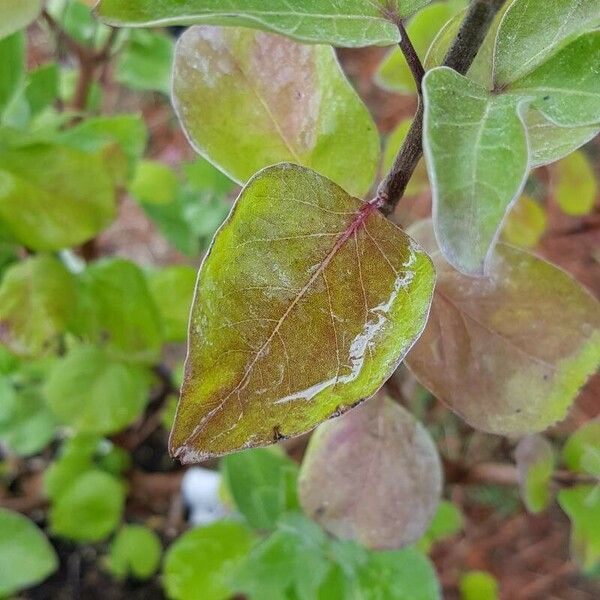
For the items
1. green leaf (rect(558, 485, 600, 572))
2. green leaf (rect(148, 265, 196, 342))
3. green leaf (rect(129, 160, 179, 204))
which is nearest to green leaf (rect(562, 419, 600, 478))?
green leaf (rect(558, 485, 600, 572))

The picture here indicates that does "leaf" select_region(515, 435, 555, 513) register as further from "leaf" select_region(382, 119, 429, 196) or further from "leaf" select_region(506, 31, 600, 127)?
"leaf" select_region(506, 31, 600, 127)

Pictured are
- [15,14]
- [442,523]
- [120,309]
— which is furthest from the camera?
[442,523]

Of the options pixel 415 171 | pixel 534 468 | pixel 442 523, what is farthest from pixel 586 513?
pixel 415 171

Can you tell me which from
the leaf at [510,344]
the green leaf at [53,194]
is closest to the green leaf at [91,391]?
the green leaf at [53,194]

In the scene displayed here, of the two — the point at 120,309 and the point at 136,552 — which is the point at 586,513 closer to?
the point at 120,309

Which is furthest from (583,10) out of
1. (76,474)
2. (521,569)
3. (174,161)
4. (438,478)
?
(174,161)

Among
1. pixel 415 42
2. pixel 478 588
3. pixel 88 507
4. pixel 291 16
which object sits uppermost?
pixel 291 16
